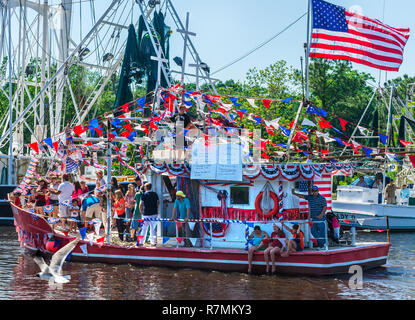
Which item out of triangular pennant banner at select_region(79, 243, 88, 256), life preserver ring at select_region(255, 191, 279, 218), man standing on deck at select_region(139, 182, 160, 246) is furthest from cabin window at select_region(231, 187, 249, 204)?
triangular pennant banner at select_region(79, 243, 88, 256)

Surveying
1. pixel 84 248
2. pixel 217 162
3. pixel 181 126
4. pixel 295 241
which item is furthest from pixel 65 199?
pixel 295 241

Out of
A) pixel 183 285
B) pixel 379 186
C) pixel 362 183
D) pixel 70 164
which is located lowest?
pixel 183 285

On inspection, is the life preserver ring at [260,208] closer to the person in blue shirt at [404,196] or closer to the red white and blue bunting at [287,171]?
the red white and blue bunting at [287,171]

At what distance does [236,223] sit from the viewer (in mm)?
17328

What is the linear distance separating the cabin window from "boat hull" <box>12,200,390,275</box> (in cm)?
148

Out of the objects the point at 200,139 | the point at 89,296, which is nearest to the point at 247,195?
the point at 200,139

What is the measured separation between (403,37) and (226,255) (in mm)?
9386

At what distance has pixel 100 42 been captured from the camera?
3509cm

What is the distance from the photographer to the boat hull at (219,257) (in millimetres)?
16750

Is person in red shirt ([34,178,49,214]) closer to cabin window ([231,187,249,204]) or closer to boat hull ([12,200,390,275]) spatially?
boat hull ([12,200,390,275])

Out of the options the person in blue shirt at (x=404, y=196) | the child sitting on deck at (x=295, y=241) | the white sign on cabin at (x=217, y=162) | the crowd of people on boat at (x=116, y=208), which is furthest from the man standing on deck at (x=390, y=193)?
the white sign on cabin at (x=217, y=162)

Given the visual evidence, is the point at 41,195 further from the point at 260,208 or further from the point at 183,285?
the point at 260,208

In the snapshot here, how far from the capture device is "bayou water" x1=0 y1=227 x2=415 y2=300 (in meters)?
14.8

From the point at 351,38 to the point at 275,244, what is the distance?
7.03 m
